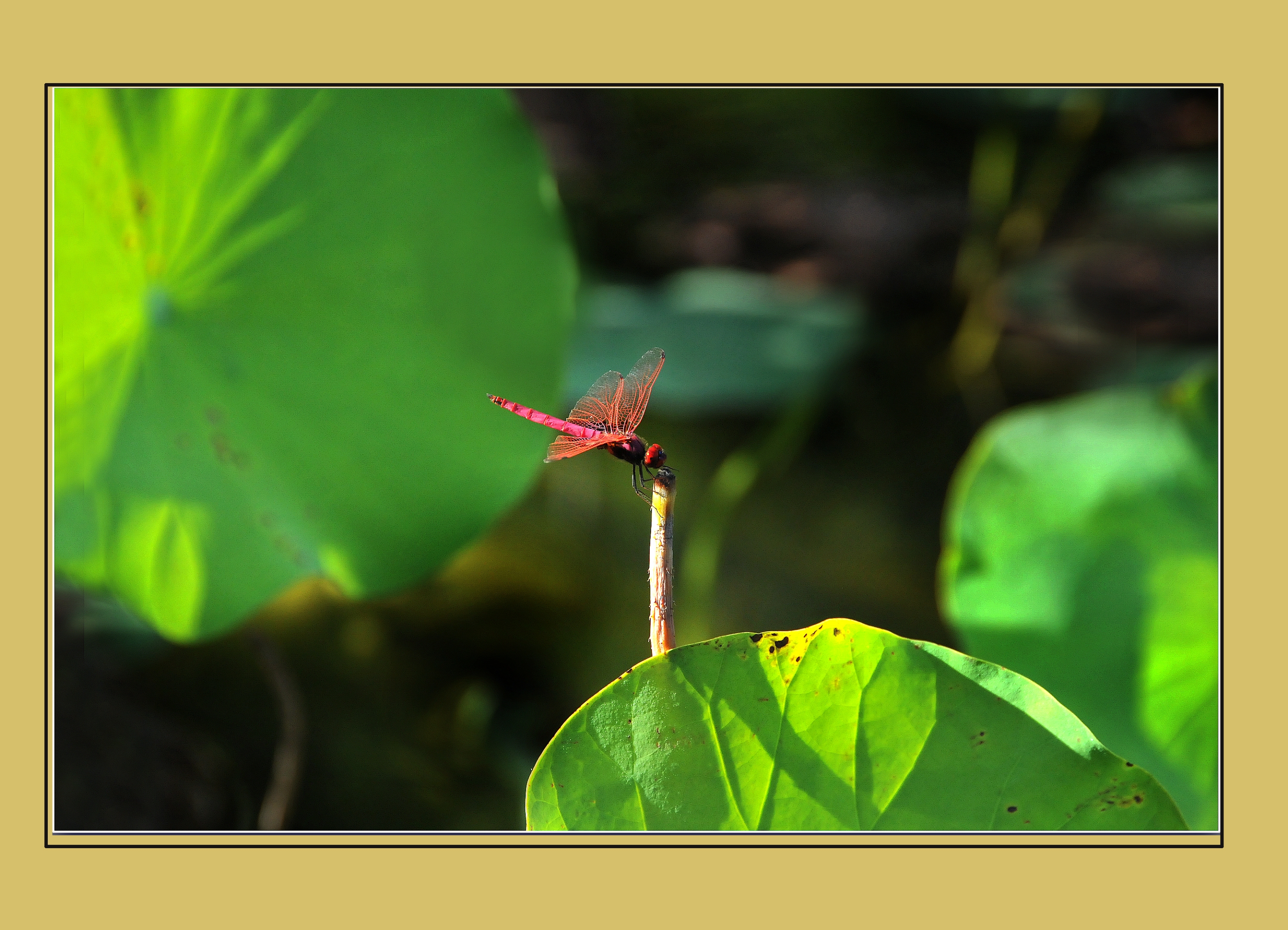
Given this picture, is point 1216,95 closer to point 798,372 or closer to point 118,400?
point 798,372

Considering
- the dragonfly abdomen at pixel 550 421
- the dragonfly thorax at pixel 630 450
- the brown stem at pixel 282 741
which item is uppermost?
the dragonfly abdomen at pixel 550 421

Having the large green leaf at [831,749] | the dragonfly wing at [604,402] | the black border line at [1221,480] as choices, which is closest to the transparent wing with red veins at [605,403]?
the dragonfly wing at [604,402]

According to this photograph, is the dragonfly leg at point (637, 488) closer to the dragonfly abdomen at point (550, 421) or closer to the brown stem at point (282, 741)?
the dragonfly abdomen at point (550, 421)

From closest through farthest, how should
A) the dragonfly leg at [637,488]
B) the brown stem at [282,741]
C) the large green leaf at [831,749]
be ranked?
the large green leaf at [831,749], the dragonfly leg at [637,488], the brown stem at [282,741]

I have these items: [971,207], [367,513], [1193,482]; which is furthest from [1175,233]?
[367,513]

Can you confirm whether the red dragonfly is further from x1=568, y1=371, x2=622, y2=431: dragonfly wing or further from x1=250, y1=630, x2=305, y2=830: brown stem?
x1=250, y1=630, x2=305, y2=830: brown stem

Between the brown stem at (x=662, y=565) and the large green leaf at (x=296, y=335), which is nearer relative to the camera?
the brown stem at (x=662, y=565)
